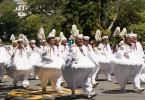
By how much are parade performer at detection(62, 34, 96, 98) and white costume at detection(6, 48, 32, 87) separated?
3021 mm

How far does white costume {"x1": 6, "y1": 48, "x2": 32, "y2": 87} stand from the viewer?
43.8 ft

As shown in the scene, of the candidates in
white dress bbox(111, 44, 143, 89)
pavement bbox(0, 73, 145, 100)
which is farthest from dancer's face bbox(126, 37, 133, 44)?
pavement bbox(0, 73, 145, 100)

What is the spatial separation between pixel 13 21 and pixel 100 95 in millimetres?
91193

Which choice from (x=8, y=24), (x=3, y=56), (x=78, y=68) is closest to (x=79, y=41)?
(x=78, y=68)

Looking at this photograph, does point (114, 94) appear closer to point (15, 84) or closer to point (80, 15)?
point (15, 84)

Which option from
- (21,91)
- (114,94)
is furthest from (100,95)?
(21,91)

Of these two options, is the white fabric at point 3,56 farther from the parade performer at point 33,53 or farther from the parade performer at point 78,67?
the parade performer at point 78,67

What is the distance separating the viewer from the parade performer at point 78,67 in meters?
10.4

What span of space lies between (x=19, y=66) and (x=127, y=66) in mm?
3869

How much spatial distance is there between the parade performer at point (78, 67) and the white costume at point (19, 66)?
302 cm

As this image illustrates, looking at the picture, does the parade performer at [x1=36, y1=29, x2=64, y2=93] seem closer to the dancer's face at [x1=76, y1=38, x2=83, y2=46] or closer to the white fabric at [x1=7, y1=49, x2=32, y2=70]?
the dancer's face at [x1=76, y1=38, x2=83, y2=46]

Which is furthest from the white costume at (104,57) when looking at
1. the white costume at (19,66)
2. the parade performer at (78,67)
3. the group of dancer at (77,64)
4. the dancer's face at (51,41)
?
A: the parade performer at (78,67)

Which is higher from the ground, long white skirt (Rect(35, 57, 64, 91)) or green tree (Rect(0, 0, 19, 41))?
green tree (Rect(0, 0, 19, 41))

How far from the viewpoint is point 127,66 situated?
11.6 meters
